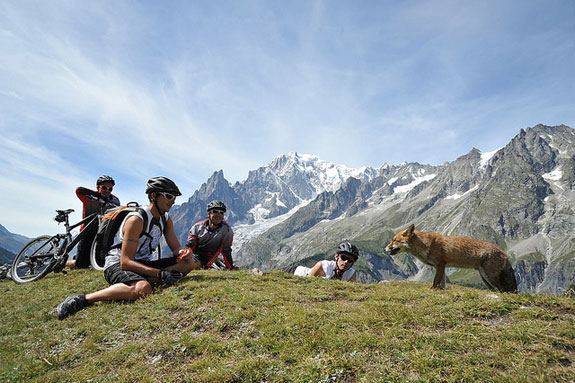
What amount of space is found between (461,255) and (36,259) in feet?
68.5

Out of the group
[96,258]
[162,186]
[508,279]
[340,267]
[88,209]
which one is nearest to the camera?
[162,186]

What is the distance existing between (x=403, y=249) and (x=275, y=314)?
780 centimetres

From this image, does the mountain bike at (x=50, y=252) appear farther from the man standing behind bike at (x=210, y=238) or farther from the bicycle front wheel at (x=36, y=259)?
the man standing behind bike at (x=210, y=238)

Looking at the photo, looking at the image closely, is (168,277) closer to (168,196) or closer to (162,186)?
(168,196)

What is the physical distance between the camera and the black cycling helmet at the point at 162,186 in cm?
972

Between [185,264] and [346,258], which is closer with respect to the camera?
[185,264]

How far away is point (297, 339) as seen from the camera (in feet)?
20.0

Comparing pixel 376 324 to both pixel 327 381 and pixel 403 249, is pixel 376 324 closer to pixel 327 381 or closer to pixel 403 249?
pixel 327 381

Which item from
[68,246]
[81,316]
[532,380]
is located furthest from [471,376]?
[68,246]

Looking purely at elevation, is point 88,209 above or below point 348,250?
above

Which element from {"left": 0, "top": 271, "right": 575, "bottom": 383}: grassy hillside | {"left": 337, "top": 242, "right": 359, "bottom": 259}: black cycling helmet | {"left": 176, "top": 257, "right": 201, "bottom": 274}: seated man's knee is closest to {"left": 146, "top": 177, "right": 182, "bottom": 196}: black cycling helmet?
{"left": 176, "top": 257, "right": 201, "bottom": 274}: seated man's knee

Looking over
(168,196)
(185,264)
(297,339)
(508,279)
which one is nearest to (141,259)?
(185,264)

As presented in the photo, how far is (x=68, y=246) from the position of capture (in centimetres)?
1484

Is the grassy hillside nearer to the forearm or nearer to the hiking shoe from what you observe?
the hiking shoe
